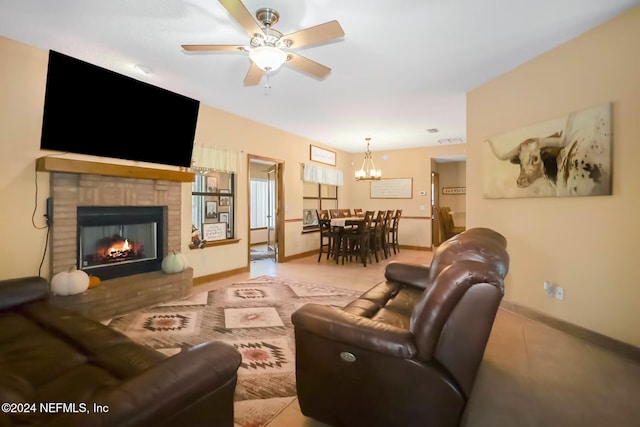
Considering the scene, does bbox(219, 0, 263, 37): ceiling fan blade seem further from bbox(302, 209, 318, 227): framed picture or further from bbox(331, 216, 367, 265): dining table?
bbox(302, 209, 318, 227): framed picture

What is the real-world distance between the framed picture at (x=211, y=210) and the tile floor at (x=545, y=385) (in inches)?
137

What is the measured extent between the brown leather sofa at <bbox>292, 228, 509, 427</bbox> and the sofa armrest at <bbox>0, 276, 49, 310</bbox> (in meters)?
1.84

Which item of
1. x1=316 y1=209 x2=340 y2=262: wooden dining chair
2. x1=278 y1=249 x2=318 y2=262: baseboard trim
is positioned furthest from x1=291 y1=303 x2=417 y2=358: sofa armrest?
x1=278 y1=249 x2=318 y2=262: baseboard trim

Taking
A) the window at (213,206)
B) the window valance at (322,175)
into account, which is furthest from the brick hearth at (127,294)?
the window valance at (322,175)

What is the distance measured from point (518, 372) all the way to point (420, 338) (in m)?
1.36

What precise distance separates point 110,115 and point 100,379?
9.32ft

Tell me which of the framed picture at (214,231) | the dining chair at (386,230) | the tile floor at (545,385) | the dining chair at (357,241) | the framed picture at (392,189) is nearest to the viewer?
the tile floor at (545,385)

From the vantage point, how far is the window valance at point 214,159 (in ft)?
14.0

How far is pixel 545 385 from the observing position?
1.92 meters

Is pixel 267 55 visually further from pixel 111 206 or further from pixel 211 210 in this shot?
pixel 211 210

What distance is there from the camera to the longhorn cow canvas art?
2455mm

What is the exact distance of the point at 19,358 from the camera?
4.42 ft

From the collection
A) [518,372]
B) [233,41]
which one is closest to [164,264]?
[233,41]

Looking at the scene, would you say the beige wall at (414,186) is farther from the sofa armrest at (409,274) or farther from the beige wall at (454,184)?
the sofa armrest at (409,274)
